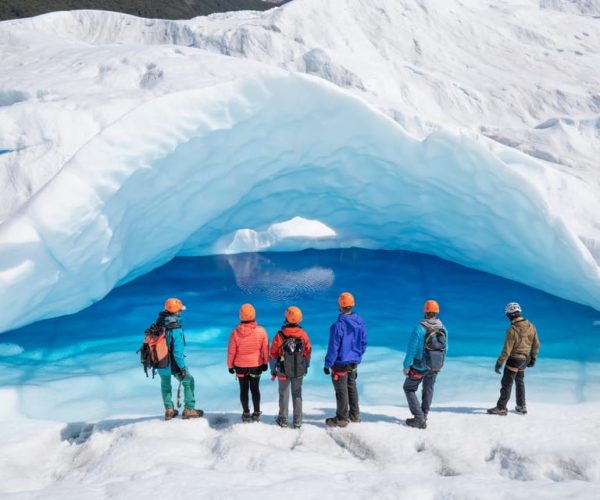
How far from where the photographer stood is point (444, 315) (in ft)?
29.0

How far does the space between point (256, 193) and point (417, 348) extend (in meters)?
6.58

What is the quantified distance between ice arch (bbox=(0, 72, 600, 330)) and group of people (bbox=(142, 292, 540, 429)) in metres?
2.91

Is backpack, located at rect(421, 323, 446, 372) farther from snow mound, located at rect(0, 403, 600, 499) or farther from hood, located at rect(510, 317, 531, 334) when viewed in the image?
hood, located at rect(510, 317, 531, 334)

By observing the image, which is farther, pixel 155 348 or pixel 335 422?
pixel 335 422

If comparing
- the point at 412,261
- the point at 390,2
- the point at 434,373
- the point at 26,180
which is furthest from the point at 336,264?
the point at 390,2

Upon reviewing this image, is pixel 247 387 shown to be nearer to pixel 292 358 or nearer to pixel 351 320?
pixel 292 358

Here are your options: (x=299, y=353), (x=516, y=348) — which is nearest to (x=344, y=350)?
(x=299, y=353)

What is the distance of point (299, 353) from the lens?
4543 millimetres

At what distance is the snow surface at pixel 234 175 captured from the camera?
7.36m

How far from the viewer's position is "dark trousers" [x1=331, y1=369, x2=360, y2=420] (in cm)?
473

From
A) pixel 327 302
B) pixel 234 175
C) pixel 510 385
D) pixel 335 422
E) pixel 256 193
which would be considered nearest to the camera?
pixel 335 422

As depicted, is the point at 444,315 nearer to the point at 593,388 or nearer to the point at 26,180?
the point at 593,388

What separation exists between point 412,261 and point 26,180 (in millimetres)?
7365

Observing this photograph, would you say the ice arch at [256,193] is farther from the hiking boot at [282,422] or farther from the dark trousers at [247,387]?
the hiking boot at [282,422]
